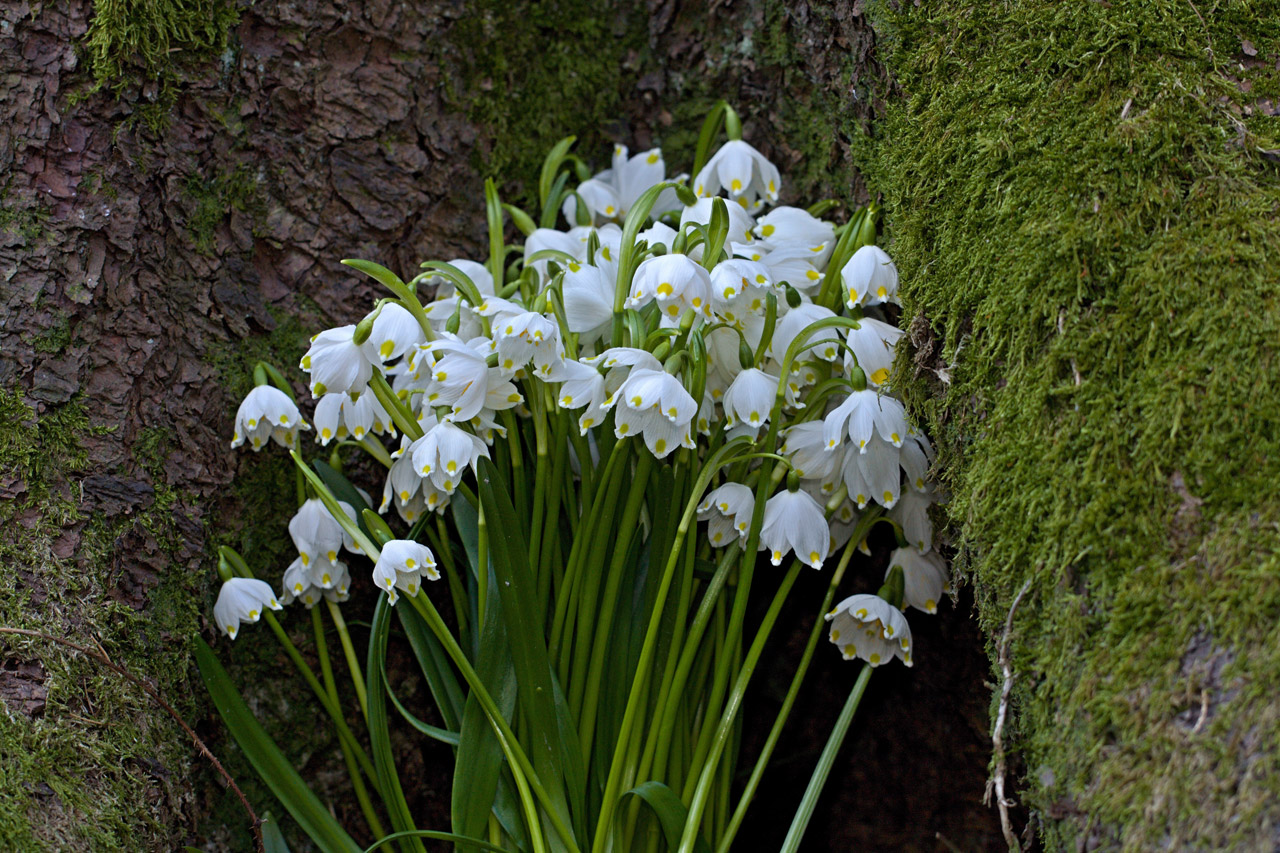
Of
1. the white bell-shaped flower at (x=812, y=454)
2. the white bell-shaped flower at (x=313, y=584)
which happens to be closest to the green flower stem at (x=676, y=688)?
the white bell-shaped flower at (x=812, y=454)

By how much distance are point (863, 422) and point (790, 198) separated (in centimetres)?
64

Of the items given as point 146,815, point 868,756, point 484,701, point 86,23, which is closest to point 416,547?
point 484,701

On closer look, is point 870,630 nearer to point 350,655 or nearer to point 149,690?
point 350,655

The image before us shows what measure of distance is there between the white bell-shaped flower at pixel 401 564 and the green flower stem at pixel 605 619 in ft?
0.72

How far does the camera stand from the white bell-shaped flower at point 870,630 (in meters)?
1.13

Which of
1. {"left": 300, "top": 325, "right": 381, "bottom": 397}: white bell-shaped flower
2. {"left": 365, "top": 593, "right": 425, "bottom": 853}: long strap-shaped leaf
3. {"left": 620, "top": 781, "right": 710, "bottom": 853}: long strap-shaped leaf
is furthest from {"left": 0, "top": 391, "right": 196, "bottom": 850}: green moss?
{"left": 620, "top": 781, "right": 710, "bottom": 853}: long strap-shaped leaf

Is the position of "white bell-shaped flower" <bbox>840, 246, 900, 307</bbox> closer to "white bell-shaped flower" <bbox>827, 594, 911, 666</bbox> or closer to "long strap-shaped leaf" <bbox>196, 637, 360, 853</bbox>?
"white bell-shaped flower" <bbox>827, 594, 911, 666</bbox>

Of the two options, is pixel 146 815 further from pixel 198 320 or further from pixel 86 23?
pixel 86 23

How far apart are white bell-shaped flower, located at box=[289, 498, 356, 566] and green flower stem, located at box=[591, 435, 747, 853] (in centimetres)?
41

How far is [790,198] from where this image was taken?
1.57 metres

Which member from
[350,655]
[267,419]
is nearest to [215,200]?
[267,419]

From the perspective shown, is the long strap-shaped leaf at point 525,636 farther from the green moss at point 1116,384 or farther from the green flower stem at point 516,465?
the green moss at point 1116,384

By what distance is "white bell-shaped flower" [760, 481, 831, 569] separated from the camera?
1091 mm

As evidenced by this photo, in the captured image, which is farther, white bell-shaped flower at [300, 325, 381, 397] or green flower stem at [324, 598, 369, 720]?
green flower stem at [324, 598, 369, 720]
